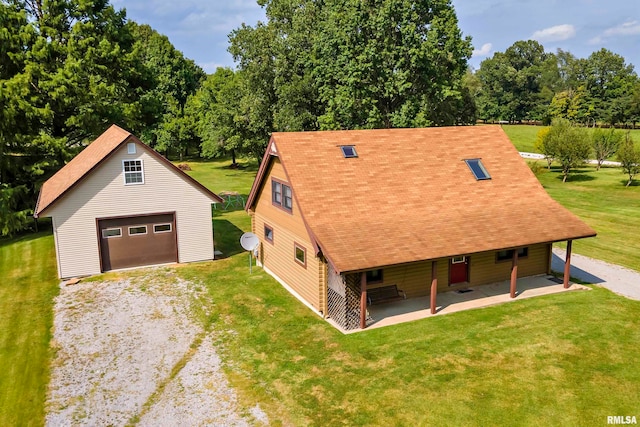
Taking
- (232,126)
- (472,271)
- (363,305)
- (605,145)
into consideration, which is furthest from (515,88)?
(363,305)

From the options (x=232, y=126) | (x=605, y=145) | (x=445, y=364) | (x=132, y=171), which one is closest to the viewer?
(x=445, y=364)

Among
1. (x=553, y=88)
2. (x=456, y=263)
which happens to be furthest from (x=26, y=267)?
(x=553, y=88)

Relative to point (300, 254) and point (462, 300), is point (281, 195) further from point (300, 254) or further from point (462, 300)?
point (462, 300)

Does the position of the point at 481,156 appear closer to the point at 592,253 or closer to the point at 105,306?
the point at 592,253

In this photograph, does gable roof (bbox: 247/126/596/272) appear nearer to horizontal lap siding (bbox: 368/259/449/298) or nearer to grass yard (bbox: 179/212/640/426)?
horizontal lap siding (bbox: 368/259/449/298)

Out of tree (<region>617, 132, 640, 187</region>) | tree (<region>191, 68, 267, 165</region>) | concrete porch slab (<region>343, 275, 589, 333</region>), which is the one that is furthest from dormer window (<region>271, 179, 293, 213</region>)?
tree (<region>617, 132, 640, 187</region>)

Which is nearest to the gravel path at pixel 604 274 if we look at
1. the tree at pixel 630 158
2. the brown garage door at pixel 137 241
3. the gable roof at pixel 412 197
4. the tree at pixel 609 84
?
→ the gable roof at pixel 412 197
